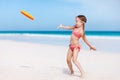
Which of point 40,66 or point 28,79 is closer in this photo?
point 28,79

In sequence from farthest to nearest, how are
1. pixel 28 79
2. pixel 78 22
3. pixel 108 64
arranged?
pixel 108 64 < pixel 78 22 < pixel 28 79

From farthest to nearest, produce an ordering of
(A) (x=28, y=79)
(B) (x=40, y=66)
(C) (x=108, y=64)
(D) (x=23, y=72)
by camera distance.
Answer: (C) (x=108, y=64)
(B) (x=40, y=66)
(D) (x=23, y=72)
(A) (x=28, y=79)

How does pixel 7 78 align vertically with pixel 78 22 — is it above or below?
Answer: below

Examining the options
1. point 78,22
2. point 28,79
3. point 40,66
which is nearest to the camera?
point 28,79

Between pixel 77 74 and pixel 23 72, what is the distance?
103cm

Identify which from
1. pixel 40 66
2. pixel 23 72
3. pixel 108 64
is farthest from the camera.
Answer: pixel 108 64

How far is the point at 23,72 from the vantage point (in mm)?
5586

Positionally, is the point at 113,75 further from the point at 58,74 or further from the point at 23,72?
the point at 23,72

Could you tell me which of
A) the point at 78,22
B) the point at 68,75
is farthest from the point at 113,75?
the point at 78,22

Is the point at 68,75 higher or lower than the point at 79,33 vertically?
lower

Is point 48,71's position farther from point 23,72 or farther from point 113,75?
point 113,75

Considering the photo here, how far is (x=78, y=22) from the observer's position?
17.1 ft

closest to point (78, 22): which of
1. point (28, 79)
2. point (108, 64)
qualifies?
point (28, 79)

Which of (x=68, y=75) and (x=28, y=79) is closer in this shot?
(x=28, y=79)
